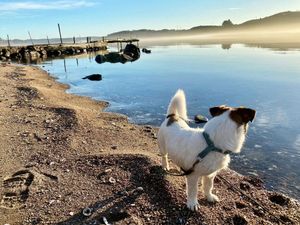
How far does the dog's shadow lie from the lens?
596cm

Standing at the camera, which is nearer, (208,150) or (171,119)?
(208,150)

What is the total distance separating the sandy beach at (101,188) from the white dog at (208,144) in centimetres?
61

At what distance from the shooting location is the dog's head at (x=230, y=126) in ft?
17.5

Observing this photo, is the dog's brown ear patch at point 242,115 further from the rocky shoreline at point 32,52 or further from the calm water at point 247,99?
the rocky shoreline at point 32,52

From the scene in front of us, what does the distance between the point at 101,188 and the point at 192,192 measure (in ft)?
6.67

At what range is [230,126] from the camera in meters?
5.40

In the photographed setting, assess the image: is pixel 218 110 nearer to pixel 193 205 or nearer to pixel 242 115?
pixel 242 115

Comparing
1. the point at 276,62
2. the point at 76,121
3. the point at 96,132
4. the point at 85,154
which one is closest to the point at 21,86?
the point at 76,121

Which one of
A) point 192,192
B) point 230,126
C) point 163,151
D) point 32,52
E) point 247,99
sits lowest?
point 32,52

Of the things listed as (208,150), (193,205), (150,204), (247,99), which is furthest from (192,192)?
(247,99)

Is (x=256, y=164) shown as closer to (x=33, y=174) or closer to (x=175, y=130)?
(x=175, y=130)

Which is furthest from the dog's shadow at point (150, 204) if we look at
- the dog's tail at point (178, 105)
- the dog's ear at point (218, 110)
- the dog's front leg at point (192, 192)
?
the dog's ear at point (218, 110)

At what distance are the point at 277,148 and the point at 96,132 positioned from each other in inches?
252

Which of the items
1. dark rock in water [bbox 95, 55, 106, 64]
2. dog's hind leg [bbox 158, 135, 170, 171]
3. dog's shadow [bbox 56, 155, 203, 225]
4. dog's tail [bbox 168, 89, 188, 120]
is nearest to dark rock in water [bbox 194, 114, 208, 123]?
dog's hind leg [bbox 158, 135, 170, 171]
